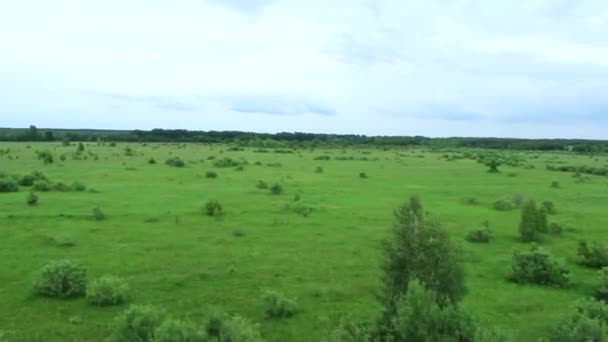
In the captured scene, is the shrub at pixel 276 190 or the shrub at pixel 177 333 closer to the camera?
the shrub at pixel 177 333

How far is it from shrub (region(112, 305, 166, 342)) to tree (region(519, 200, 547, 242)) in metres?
19.8

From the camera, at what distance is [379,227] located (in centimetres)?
3081

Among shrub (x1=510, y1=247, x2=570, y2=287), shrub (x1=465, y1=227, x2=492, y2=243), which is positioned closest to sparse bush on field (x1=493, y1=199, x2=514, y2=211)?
shrub (x1=465, y1=227, x2=492, y2=243)

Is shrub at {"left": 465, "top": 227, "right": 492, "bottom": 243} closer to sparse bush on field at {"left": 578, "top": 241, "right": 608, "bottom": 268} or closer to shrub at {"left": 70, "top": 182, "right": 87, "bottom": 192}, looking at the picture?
sparse bush on field at {"left": 578, "top": 241, "right": 608, "bottom": 268}

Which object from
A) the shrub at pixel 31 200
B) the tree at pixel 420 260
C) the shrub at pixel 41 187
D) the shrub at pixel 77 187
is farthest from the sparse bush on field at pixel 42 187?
the tree at pixel 420 260

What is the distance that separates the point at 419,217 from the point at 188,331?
617 cm

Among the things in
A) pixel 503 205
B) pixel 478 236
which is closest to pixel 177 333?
pixel 478 236

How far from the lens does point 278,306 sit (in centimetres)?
1761

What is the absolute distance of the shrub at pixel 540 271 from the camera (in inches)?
848

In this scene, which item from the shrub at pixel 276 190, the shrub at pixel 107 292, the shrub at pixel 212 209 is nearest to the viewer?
the shrub at pixel 107 292

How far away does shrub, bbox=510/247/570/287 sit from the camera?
2153cm

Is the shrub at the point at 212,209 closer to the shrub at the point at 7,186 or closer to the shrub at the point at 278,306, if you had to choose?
the shrub at the point at 278,306

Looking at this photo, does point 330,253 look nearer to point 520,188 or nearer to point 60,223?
point 60,223

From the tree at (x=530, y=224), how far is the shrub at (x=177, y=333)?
20118 mm
